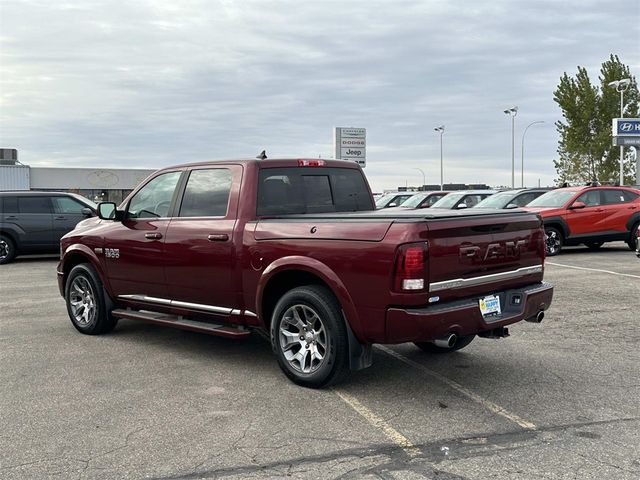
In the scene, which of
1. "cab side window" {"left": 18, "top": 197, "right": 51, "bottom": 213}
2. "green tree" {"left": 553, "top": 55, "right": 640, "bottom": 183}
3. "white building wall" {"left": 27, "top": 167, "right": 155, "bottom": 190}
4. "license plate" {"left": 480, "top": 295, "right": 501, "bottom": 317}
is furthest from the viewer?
"white building wall" {"left": 27, "top": 167, "right": 155, "bottom": 190}

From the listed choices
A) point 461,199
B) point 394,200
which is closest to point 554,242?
point 461,199

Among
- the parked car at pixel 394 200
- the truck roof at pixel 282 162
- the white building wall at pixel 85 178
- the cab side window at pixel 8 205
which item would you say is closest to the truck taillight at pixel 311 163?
the truck roof at pixel 282 162

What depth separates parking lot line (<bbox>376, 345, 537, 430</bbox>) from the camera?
4.27m

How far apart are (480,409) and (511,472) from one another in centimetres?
105

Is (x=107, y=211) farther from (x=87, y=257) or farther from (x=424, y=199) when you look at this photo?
(x=424, y=199)

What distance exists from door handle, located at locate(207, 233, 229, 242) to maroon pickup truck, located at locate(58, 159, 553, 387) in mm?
10

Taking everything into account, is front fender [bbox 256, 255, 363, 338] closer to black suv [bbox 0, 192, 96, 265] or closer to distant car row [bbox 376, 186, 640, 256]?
distant car row [bbox 376, 186, 640, 256]

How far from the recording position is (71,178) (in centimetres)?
5650

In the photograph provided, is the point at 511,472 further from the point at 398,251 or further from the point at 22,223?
the point at 22,223

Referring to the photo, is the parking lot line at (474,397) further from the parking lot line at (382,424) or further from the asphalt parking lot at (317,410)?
the parking lot line at (382,424)

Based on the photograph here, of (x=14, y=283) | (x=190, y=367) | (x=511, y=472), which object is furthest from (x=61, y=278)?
(x=511, y=472)

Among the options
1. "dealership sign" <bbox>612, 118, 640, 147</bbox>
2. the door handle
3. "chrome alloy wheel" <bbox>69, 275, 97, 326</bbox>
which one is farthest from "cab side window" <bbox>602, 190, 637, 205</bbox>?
"dealership sign" <bbox>612, 118, 640, 147</bbox>

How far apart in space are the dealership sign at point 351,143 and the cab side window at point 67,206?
14133 millimetres

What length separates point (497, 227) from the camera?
4.93 meters
